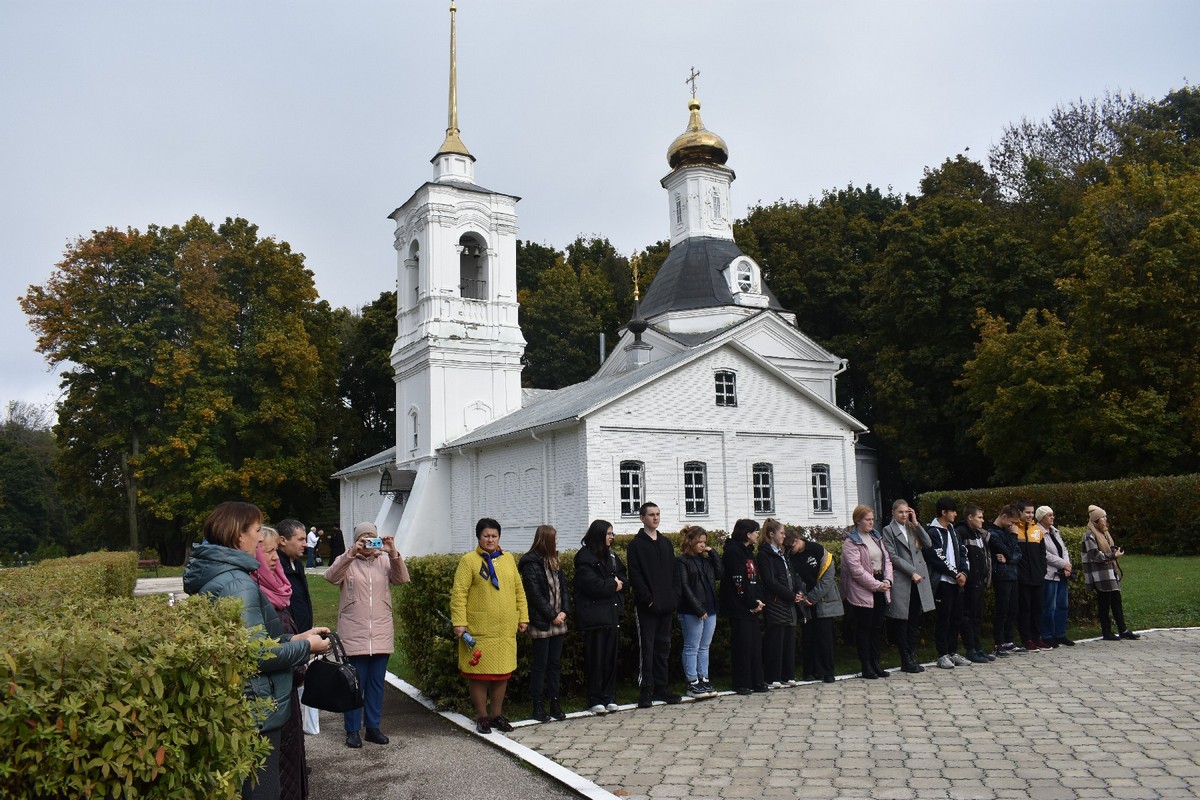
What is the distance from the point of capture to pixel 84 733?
3.14 meters

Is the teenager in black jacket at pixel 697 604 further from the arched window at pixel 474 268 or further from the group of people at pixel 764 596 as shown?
the arched window at pixel 474 268

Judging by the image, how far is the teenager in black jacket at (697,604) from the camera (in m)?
8.91

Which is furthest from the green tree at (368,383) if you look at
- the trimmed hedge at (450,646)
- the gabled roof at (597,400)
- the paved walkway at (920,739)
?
the paved walkway at (920,739)

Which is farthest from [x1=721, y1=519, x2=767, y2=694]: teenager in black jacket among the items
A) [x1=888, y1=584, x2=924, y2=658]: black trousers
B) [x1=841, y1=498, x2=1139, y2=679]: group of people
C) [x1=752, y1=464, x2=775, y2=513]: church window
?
[x1=752, y1=464, x2=775, y2=513]: church window

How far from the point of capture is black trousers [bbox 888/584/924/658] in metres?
10.1

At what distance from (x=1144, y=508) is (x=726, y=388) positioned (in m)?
10.3

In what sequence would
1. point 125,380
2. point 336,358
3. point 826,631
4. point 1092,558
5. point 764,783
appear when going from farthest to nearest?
point 336,358, point 125,380, point 1092,558, point 826,631, point 764,783

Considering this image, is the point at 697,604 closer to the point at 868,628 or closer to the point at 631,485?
the point at 868,628

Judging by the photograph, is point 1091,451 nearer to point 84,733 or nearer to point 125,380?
point 84,733

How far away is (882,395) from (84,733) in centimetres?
3696

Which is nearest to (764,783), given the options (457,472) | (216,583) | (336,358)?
(216,583)

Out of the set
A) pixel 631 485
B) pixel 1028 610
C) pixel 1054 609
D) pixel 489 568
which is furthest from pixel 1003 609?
pixel 631 485

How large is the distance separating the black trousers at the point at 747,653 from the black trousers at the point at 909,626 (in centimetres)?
185

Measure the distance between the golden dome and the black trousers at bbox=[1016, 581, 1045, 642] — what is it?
101 feet
